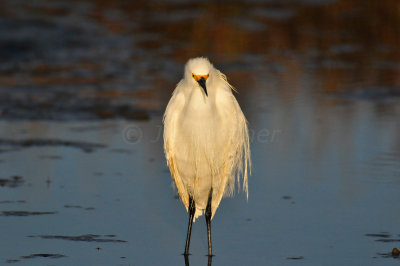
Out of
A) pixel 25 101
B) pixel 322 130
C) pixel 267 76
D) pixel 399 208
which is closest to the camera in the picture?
pixel 399 208

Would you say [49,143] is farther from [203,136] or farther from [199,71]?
[199,71]

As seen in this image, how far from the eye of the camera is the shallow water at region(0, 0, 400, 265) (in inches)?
215

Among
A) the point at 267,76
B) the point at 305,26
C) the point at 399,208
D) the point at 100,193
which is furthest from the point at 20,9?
the point at 399,208

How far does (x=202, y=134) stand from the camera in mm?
5391

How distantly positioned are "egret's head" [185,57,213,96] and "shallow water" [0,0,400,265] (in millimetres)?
1126

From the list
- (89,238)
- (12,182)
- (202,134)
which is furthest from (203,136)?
(12,182)

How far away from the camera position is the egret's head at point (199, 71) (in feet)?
16.9

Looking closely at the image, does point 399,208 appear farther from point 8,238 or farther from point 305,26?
point 305,26

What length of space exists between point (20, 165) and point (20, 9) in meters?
11.8

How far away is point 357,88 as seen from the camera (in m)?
11.2

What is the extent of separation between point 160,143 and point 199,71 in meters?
3.32

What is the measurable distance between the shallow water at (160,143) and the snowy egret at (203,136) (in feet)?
1.09

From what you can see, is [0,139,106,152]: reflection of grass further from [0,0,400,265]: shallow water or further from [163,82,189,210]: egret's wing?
[163,82,189,210]: egret's wing

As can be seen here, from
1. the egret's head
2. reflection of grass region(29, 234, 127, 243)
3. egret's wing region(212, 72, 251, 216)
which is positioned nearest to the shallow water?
reflection of grass region(29, 234, 127, 243)
